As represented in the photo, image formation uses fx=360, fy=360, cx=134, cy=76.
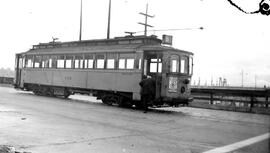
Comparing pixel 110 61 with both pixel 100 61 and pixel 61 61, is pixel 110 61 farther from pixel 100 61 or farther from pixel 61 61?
pixel 61 61

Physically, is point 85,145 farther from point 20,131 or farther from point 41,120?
point 41,120

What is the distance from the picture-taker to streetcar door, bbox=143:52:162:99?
1616 cm

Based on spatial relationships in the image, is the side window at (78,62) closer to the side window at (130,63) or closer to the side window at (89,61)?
the side window at (89,61)

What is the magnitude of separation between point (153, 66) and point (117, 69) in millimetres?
1979

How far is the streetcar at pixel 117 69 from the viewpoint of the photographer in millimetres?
16203

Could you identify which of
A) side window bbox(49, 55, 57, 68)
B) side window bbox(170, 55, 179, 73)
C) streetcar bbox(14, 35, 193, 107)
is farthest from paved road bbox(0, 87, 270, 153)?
side window bbox(49, 55, 57, 68)

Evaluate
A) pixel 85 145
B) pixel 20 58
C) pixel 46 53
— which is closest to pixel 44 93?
pixel 46 53

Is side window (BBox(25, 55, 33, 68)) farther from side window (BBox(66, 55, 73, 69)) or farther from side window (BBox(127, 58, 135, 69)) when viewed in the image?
side window (BBox(127, 58, 135, 69))

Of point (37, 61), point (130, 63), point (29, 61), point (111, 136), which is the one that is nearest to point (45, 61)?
point (37, 61)

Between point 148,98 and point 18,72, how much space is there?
46.0 ft

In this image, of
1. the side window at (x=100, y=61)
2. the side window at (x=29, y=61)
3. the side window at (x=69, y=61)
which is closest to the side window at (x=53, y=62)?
the side window at (x=69, y=61)

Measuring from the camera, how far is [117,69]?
701 inches

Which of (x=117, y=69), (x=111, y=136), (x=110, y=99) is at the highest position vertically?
(x=117, y=69)

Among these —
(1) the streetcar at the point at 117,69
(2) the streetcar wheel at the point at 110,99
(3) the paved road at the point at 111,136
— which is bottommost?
(3) the paved road at the point at 111,136
